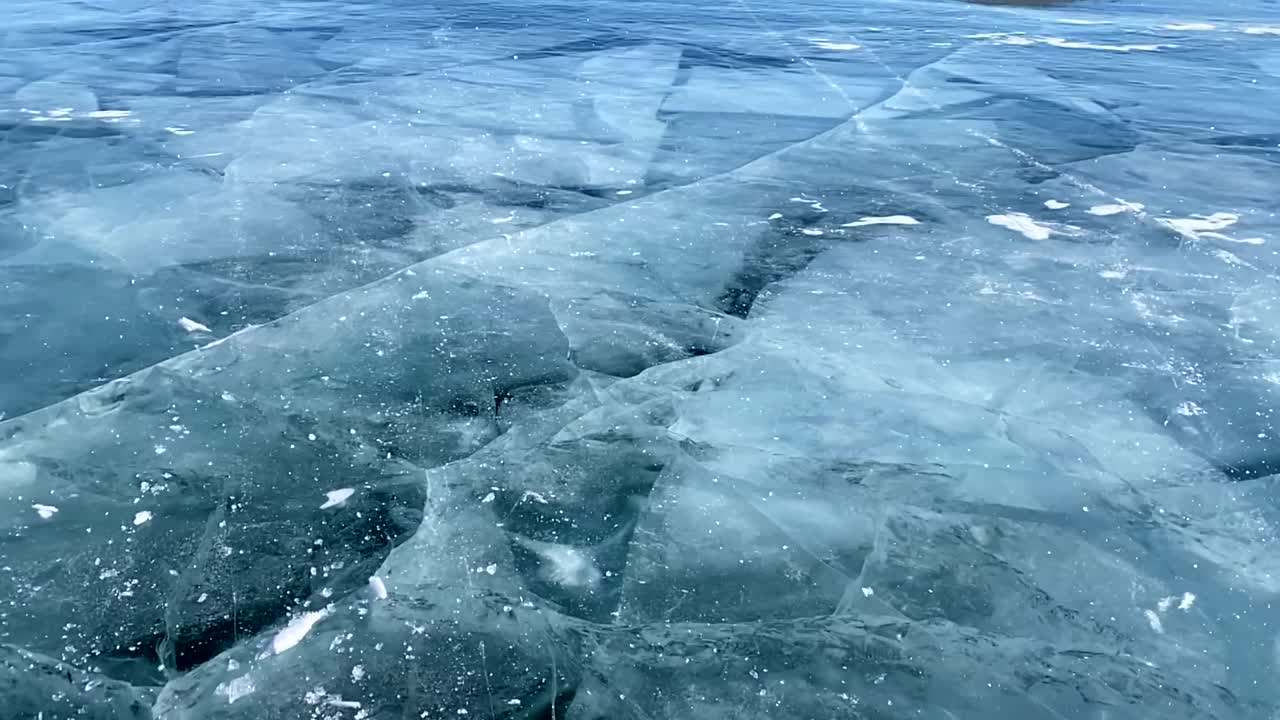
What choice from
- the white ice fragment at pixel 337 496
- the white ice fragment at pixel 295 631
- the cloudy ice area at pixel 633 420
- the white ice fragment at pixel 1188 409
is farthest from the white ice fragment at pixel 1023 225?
the white ice fragment at pixel 295 631

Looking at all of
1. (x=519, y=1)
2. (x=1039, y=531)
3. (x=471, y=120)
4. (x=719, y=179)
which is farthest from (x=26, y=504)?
(x=519, y=1)

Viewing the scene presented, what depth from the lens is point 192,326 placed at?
132 inches

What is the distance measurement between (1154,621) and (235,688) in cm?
206

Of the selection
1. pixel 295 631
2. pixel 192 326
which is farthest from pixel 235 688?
pixel 192 326

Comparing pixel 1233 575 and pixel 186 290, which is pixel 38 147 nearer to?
pixel 186 290

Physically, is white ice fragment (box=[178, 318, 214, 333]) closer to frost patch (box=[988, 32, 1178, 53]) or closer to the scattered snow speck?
the scattered snow speck

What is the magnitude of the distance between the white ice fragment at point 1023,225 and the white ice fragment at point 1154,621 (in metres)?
2.52

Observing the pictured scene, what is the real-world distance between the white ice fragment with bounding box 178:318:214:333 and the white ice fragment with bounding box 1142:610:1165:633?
9.97 feet

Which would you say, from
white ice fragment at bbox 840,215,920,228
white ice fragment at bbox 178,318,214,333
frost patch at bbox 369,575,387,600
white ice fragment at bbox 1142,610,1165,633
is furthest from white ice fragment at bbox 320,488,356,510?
white ice fragment at bbox 840,215,920,228

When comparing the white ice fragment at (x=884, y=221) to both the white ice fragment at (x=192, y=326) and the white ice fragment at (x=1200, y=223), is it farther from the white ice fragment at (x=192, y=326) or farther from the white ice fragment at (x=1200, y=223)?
the white ice fragment at (x=192, y=326)

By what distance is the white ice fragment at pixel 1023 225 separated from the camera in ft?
14.5

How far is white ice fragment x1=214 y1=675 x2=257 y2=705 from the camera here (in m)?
1.92

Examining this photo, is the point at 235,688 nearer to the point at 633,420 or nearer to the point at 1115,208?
the point at 633,420

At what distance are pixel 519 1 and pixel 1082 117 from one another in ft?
24.1
